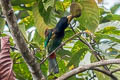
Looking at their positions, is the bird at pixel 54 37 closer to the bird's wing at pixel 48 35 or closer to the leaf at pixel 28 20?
the bird's wing at pixel 48 35

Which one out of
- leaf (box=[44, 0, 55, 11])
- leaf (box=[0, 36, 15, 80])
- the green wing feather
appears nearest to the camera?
leaf (box=[0, 36, 15, 80])

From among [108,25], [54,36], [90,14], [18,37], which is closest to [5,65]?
[18,37]

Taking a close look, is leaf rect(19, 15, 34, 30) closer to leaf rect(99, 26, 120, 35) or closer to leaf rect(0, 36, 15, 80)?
leaf rect(99, 26, 120, 35)

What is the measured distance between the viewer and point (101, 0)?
6.00ft

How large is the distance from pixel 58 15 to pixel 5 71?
800 millimetres

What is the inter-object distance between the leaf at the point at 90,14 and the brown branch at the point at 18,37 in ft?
0.89

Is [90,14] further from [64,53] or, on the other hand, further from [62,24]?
[64,53]

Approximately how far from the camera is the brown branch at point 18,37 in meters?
1.05

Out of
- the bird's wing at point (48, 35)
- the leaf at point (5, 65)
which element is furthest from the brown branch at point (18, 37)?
the bird's wing at point (48, 35)

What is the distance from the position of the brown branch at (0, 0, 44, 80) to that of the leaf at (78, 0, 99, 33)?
0.27 meters

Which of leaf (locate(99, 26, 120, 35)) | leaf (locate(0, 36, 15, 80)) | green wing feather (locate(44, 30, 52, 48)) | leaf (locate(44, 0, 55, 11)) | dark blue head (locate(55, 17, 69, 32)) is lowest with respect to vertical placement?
leaf (locate(99, 26, 120, 35))

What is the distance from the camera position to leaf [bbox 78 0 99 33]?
4.21 feet

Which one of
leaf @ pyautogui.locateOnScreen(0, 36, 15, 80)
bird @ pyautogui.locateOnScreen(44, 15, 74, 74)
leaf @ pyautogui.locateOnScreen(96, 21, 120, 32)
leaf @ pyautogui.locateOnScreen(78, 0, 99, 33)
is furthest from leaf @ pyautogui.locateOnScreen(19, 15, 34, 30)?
leaf @ pyautogui.locateOnScreen(0, 36, 15, 80)

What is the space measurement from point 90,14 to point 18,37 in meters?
0.34
